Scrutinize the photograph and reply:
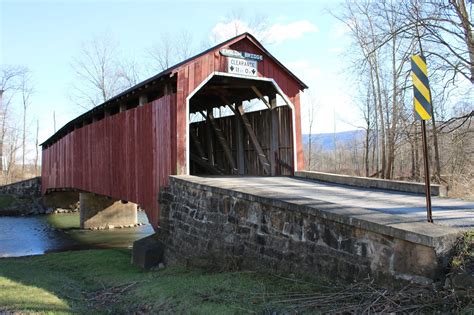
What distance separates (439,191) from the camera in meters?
6.29

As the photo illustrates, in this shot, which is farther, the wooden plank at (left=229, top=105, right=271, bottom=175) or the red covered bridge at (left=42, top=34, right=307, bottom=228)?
the wooden plank at (left=229, top=105, right=271, bottom=175)

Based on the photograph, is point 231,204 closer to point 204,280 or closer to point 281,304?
point 204,280

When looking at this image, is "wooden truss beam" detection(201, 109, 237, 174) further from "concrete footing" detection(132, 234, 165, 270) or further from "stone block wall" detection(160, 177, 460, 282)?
"concrete footing" detection(132, 234, 165, 270)

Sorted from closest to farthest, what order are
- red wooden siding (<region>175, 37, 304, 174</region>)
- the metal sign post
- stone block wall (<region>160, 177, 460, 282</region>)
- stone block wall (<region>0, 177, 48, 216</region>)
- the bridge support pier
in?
stone block wall (<region>160, 177, 460, 282</region>)
the metal sign post
red wooden siding (<region>175, 37, 304, 174</region>)
the bridge support pier
stone block wall (<region>0, 177, 48, 216</region>)

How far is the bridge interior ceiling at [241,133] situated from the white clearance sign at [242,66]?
601mm

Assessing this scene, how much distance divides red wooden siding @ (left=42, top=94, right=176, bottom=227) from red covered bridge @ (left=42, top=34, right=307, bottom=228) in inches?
0.9

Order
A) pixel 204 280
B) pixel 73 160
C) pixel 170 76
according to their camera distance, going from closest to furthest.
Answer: pixel 204 280 → pixel 170 76 → pixel 73 160

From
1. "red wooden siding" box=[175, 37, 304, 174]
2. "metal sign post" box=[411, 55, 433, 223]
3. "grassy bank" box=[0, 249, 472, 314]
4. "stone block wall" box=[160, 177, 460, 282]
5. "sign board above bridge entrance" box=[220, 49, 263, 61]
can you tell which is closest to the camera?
"grassy bank" box=[0, 249, 472, 314]

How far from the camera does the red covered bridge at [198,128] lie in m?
8.90

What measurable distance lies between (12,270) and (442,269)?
25.6 feet

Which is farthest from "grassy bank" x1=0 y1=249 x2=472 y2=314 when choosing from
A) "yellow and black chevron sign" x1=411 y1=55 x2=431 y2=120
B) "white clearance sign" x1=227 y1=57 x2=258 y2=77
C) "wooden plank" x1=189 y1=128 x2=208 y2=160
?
"wooden plank" x1=189 y1=128 x2=208 y2=160

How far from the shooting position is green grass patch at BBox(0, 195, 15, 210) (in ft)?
77.2

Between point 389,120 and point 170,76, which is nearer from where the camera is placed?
point 170,76

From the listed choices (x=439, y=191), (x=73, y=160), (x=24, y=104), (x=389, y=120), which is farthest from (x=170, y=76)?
(x=24, y=104)
